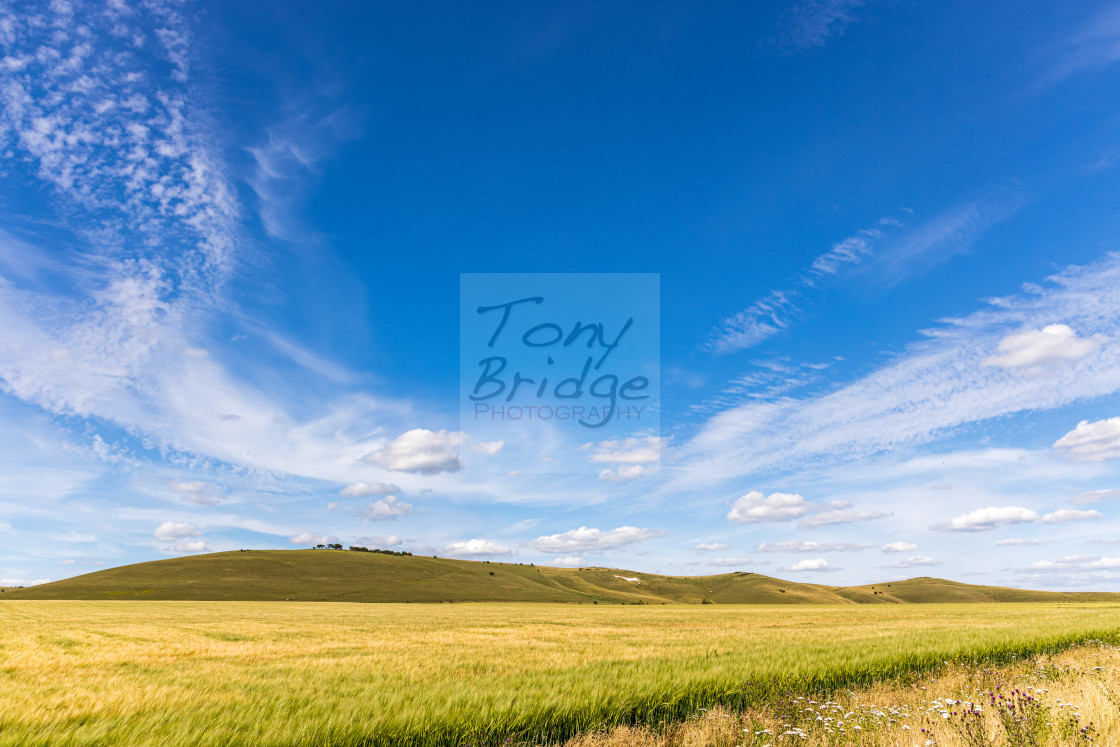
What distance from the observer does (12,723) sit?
7.56 meters

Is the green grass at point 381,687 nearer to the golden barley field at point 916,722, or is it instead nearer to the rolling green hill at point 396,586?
the golden barley field at point 916,722

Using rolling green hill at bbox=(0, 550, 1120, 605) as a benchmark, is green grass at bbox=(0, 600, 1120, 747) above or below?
above

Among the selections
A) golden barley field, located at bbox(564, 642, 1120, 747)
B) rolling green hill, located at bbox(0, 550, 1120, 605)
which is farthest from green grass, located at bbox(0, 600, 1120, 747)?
rolling green hill, located at bbox(0, 550, 1120, 605)

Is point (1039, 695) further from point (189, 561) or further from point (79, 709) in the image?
point (189, 561)

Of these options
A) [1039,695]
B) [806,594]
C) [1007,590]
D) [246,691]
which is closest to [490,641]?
[246,691]

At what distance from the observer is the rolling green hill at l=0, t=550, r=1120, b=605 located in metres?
112

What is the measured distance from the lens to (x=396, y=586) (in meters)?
127

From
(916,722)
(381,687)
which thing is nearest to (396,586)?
(381,687)

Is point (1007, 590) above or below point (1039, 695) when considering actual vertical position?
below

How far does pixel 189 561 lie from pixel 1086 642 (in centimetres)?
16573

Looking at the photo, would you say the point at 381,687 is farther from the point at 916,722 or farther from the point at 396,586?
the point at 396,586

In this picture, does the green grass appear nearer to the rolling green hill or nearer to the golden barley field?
the golden barley field

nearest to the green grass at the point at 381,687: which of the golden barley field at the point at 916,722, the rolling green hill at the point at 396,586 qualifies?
the golden barley field at the point at 916,722

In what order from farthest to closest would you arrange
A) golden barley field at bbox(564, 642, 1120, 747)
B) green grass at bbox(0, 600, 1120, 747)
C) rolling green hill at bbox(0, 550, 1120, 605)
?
1. rolling green hill at bbox(0, 550, 1120, 605)
2. green grass at bbox(0, 600, 1120, 747)
3. golden barley field at bbox(564, 642, 1120, 747)
